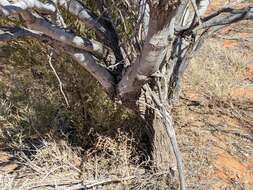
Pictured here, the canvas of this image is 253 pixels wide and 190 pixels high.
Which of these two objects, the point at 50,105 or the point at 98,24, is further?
the point at 50,105

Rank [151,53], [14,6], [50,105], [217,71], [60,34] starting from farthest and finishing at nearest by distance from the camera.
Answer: [217,71] < [50,105] < [60,34] < [151,53] < [14,6]

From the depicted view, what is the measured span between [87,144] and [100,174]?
47 centimetres

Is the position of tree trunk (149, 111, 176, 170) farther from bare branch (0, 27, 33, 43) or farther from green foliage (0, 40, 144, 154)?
bare branch (0, 27, 33, 43)

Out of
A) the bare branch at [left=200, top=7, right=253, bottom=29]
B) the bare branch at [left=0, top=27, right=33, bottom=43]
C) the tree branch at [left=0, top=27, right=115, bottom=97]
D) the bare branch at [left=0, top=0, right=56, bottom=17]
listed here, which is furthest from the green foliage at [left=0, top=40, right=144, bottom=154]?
the bare branch at [left=0, top=0, right=56, bottom=17]

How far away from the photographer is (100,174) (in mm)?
4379

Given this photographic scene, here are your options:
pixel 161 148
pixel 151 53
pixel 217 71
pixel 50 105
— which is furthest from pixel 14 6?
pixel 217 71

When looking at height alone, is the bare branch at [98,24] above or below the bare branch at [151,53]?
above

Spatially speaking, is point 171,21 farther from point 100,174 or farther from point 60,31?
point 100,174

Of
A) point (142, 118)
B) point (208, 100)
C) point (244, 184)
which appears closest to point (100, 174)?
point (142, 118)

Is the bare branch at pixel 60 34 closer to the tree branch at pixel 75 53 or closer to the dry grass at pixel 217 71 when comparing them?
the tree branch at pixel 75 53

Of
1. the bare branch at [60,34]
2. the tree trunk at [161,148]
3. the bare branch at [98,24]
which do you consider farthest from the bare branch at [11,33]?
the tree trunk at [161,148]

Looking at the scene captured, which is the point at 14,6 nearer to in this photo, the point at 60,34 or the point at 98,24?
the point at 60,34

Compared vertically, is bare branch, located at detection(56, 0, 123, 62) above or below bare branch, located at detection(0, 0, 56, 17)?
above

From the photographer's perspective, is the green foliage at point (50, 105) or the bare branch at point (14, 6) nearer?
the bare branch at point (14, 6)
